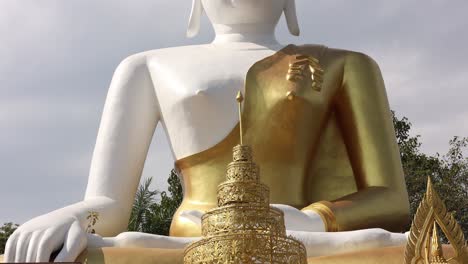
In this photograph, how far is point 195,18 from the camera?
8.78m

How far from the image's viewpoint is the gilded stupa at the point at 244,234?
15.3 ft

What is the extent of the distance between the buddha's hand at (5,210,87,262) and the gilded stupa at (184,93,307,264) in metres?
1.67

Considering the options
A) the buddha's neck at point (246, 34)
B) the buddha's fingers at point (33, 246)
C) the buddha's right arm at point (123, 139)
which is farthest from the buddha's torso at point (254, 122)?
the buddha's fingers at point (33, 246)

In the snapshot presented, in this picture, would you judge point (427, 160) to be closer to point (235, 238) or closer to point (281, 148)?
point (281, 148)

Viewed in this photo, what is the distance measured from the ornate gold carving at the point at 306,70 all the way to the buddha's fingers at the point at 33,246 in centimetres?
253

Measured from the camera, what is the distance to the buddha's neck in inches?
333

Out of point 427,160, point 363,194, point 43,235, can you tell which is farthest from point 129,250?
point 427,160

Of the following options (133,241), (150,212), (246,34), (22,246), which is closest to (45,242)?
(22,246)

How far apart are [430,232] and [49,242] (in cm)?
264

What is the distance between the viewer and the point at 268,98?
313 inches

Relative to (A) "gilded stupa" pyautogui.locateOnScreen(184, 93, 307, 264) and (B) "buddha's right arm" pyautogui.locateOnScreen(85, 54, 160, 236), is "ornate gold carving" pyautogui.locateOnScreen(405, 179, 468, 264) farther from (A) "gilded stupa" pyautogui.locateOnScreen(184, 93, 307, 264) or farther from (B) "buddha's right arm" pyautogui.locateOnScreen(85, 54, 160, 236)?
(B) "buddha's right arm" pyautogui.locateOnScreen(85, 54, 160, 236)

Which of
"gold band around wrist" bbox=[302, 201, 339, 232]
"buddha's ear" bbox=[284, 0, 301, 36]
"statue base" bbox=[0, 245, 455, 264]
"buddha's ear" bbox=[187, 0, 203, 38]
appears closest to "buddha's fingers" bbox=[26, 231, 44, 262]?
"statue base" bbox=[0, 245, 455, 264]

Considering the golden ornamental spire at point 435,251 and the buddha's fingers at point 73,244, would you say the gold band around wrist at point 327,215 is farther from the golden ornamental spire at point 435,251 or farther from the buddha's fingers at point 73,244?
the golden ornamental spire at point 435,251

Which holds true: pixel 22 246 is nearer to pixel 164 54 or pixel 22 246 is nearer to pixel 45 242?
pixel 45 242
